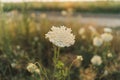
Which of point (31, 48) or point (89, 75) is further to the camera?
point (31, 48)

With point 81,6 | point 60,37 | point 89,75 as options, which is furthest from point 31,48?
point 81,6

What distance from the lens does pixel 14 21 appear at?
833 centimetres

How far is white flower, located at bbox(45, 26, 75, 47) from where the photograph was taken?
137 inches

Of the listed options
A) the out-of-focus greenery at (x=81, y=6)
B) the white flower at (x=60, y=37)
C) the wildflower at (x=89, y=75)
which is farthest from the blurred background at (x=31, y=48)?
the out-of-focus greenery at (x=81, y=6)

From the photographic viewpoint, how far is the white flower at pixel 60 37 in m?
3.48

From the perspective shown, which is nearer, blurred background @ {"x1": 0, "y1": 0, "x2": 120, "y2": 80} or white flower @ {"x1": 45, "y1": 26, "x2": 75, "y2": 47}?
white flower @ {"x1": 45, "y1": 26, "x2": 75, "y2": 47}

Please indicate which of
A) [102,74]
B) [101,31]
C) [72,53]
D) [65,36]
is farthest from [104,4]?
[65,36]

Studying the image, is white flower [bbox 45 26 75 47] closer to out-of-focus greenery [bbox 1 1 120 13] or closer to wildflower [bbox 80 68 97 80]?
wildflower [bbox 80 68 97 80]

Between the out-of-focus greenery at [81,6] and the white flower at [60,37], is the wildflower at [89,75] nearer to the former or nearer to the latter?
the white flower at [60,37]

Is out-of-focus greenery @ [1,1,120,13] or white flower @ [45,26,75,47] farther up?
white flower @ [45,26,75,47]

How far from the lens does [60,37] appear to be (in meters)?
3.54

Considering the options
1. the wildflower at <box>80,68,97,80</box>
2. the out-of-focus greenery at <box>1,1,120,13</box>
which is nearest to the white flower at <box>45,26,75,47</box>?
the wildflower at <box>80,68,97,80</box>

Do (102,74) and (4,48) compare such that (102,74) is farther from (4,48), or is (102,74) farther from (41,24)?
(41,24)

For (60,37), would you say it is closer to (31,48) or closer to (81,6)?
(31,48)
